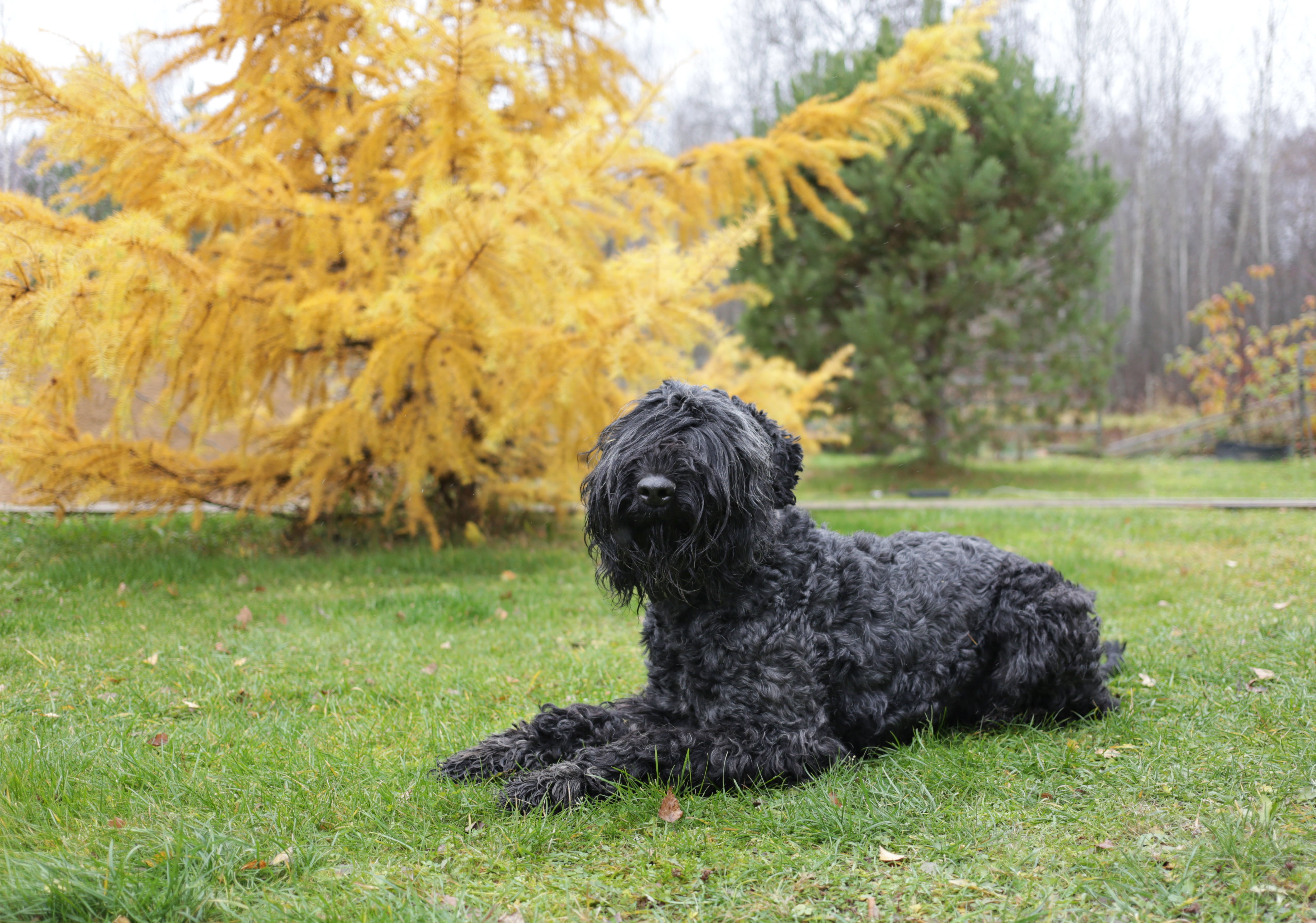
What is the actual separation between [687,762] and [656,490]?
0.89m

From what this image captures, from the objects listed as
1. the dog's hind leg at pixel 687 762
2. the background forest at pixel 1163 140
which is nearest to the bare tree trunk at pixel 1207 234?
the background forest at pixel 1163 140

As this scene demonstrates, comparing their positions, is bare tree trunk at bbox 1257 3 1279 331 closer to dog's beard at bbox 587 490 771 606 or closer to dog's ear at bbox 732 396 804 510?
dog's ear at bbox 732 396 804 510

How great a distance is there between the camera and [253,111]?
23.4 feet

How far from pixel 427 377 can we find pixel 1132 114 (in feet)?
95.0

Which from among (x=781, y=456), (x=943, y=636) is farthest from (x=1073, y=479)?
(x=781, y=456)

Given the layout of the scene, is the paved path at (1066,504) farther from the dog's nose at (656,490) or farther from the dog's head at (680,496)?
the dog's nose at (656,490)

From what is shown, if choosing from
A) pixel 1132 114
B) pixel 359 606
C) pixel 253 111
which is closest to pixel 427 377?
pixel 359 606

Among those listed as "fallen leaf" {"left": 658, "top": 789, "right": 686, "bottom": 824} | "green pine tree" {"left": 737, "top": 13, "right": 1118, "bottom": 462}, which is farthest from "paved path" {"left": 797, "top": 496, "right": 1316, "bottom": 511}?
"fallen leaf" {"left": 658, "top": 789, "right": 686, "bottom": 824}

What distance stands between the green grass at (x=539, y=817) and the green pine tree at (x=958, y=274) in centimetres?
832

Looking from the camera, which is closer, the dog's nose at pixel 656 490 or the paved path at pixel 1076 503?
the dog's nose at pixel 656 490

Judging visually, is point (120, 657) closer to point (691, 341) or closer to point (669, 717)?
point (669, 717)

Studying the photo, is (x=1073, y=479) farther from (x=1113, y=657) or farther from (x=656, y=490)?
(x=656, y=490)

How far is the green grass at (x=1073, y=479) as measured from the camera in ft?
41.3

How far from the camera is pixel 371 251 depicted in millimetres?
6668
